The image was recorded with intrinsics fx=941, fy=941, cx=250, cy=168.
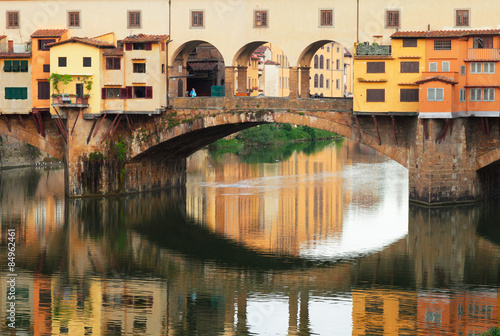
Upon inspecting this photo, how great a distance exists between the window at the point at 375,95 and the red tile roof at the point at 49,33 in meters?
16.7

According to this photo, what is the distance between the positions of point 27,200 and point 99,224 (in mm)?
8643

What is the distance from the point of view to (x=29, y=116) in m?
52.5

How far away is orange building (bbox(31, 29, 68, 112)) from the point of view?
165 feet

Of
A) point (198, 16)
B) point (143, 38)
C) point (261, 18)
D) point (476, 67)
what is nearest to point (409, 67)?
point (476, 67)

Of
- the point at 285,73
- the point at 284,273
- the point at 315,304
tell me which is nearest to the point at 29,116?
the point at 284,273

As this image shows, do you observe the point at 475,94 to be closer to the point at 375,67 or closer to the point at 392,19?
the point at 375,67

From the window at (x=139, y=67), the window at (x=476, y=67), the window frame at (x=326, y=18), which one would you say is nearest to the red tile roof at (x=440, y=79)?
the window at (x=476, y=67)

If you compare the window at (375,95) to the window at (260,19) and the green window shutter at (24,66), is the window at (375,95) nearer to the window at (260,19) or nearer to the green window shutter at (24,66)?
the window at (260,19)

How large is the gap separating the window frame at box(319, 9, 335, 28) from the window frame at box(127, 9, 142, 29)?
9.84 metres

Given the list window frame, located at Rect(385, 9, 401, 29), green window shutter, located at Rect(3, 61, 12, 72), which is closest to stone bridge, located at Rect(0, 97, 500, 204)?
green window shutter, located at Rect(3, 61, 12, 72)

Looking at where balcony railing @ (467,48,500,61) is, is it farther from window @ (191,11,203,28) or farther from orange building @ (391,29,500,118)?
window @ (191,11,203,28)

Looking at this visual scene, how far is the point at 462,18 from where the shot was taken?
151 feet

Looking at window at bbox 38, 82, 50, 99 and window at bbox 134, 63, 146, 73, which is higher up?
window at bbox 134, 63, 146, 73

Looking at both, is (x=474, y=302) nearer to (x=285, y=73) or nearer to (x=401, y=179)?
(x=401, y=179)
